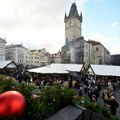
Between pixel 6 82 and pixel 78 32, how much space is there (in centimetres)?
10790

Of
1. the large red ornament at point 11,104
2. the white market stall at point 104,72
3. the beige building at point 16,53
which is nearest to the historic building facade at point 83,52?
the beige building at point 16,53

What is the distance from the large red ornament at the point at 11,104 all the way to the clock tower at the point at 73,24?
346ft

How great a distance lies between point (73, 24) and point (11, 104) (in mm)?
110130

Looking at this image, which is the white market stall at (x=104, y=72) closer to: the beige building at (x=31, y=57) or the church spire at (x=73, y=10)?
the church spire at (x=73, y=10)

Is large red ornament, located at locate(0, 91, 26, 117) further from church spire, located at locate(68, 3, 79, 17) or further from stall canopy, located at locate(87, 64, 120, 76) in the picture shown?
church spire, located at locate(68, 3, 79, 17)

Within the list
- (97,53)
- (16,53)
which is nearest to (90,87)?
(97,53)

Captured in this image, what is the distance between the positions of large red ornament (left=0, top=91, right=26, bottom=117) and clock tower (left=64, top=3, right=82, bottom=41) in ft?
346

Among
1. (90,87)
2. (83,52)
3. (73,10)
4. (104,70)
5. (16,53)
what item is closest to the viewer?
(90,87)

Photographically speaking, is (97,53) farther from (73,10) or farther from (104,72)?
(104,72)

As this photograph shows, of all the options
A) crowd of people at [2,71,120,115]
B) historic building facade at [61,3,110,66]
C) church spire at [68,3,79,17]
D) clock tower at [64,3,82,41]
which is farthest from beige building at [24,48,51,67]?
crowd of people at [2,71,120,115]

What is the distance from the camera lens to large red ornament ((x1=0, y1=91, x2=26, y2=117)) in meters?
3.71

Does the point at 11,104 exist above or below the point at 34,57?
below

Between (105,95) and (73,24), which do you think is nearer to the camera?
(105,95)

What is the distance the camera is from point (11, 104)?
3.70 m
